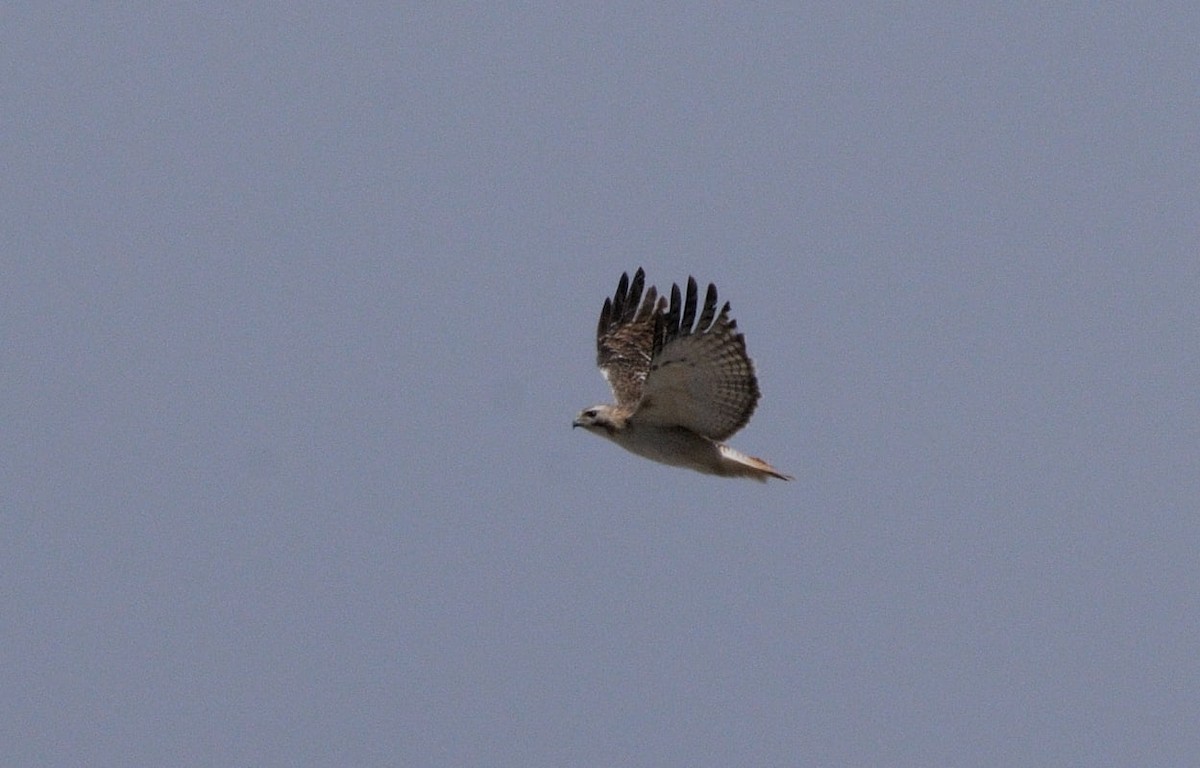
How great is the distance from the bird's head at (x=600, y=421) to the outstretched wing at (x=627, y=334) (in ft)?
5.53

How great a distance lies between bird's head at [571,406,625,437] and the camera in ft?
63.0

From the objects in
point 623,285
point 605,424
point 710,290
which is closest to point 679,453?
point 605,424

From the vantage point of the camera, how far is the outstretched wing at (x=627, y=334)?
21.3 m

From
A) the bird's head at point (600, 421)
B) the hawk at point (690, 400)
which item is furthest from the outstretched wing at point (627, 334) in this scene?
the bird's head at point (600, 421)

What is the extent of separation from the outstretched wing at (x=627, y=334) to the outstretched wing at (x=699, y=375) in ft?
6.71

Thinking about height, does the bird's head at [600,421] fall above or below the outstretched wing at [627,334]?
below

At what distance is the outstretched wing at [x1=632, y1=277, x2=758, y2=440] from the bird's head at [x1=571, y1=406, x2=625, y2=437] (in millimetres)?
224

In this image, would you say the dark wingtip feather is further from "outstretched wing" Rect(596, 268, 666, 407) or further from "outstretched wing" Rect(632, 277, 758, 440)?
"outstretched wing" Rect(596, 268, 666, 407)

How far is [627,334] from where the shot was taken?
2178cm

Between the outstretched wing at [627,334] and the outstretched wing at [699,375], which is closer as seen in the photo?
the outstretched wing at [699,375]

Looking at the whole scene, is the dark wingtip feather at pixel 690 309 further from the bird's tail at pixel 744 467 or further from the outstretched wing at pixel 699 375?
the bird's tail at pixel 744 467

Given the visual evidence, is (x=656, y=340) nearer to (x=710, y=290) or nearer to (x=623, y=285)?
(x=710, y=290)

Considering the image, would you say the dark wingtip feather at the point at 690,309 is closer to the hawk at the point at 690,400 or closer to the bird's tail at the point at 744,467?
the hawk at the point at 690,400

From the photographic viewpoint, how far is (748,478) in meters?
19.5
